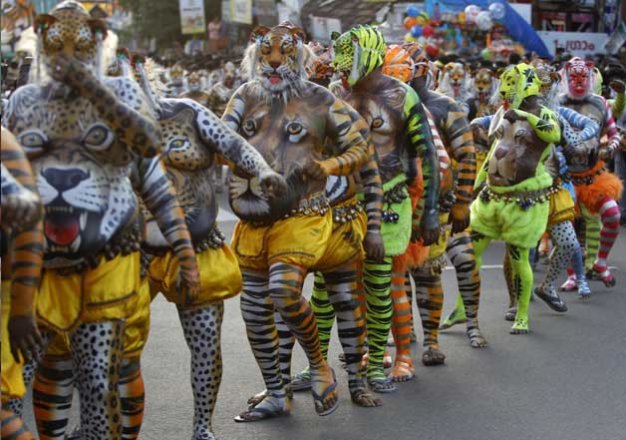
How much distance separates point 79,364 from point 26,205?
1153mm

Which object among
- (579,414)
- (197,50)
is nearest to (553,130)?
(579,414)

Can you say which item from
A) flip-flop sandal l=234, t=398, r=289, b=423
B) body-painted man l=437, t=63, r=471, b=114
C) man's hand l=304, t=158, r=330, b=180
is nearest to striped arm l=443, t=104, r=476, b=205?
man's hand l=304, t=158, r=330, b=180

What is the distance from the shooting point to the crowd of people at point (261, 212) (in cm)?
416

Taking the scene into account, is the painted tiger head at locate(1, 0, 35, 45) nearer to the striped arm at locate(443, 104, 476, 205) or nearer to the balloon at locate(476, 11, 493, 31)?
the balloon at locate(476, 11, 493, 31)

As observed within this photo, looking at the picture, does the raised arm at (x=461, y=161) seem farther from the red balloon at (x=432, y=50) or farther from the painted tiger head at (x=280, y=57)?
the red balloon at (x=432, y=50)

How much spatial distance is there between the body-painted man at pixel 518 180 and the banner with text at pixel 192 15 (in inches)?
1130

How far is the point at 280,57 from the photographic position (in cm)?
593

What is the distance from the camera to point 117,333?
431cm

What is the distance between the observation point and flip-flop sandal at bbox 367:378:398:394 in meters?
6.77

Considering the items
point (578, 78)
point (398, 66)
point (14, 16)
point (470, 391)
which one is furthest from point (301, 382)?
point (14, 16)

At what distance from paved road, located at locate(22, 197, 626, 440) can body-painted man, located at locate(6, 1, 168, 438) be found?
1.69 meters

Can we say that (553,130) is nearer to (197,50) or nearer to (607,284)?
(607,284)

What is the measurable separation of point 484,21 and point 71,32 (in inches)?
850

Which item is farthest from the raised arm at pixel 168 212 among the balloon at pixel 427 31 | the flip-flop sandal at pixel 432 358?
the balloon at pixel 427 31
